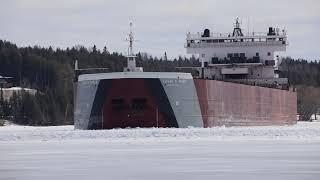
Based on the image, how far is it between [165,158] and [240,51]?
27.1m

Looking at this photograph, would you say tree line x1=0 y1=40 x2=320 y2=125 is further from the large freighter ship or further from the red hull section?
the red hull section

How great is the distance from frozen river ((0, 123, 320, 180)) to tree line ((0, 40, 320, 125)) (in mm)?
35890

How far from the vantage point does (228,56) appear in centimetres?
3897

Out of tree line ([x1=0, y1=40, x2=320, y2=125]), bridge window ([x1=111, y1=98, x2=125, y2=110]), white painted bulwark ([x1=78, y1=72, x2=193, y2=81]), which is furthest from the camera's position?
tree line ([x1=0, y1=40, x2=320, y2=125])

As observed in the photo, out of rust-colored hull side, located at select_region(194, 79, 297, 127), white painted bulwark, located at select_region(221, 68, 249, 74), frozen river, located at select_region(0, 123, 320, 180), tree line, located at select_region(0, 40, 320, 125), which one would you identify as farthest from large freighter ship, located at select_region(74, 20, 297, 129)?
tree line, located at select_region(0, 40, 320, 125)

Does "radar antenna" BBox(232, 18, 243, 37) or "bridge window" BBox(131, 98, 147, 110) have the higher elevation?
"radar antenna" BBox(232, 18, 243, 37)

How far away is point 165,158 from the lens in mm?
13094

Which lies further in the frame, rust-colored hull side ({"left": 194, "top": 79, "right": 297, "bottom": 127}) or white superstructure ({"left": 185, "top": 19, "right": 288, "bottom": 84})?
white superstructure ({"left": 185, "top": 19, "right": 288, "bottom": 84})

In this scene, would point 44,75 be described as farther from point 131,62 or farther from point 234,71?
point 131,62

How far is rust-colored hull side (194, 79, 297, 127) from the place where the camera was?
2750 cm

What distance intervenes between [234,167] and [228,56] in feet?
91.4

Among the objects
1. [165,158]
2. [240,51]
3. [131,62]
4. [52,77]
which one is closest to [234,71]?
[240,51]

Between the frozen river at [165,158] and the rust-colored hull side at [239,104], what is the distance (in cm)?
713

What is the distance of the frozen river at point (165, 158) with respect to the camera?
10.6 metres
